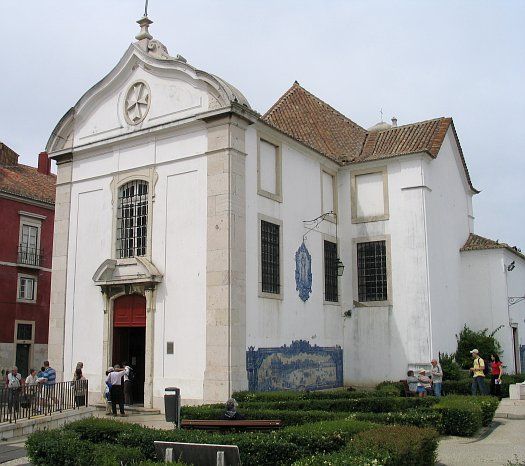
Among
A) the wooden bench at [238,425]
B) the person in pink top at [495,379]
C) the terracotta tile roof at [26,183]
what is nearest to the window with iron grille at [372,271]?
the person in pink top at [495,379]

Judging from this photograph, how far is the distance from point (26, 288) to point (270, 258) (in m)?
17.9

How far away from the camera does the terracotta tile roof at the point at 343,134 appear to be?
24.1 meters

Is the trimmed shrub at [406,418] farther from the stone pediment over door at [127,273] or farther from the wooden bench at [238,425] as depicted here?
the stone pediment over door at [127,273]

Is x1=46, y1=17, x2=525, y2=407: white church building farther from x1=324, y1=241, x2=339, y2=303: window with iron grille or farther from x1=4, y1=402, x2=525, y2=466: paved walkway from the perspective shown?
x1=4, y1=402, x2=525, y2=466: paved walkway

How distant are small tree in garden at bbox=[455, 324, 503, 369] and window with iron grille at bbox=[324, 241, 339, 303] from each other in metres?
5.26

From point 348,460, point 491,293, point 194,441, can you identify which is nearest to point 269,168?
point 491,293

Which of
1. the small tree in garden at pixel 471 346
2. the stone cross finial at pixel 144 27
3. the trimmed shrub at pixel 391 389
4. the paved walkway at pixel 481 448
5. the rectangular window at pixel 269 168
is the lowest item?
the paved walkway at pixel 481 448

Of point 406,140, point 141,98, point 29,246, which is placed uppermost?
point 141,98

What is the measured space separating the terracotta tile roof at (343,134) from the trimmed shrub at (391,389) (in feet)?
26.6

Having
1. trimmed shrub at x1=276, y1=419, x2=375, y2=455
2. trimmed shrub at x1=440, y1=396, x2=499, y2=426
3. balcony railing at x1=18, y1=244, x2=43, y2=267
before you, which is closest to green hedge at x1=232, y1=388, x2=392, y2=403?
trimmed shrub at x1=440, y1=396, x2=499, y2=426

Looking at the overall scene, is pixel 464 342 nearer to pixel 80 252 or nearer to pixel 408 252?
pixel 408 252

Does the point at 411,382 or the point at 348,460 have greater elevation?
the point at 411,382

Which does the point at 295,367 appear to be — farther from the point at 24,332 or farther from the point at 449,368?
the point at 24,332

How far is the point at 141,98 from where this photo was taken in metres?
21.3
